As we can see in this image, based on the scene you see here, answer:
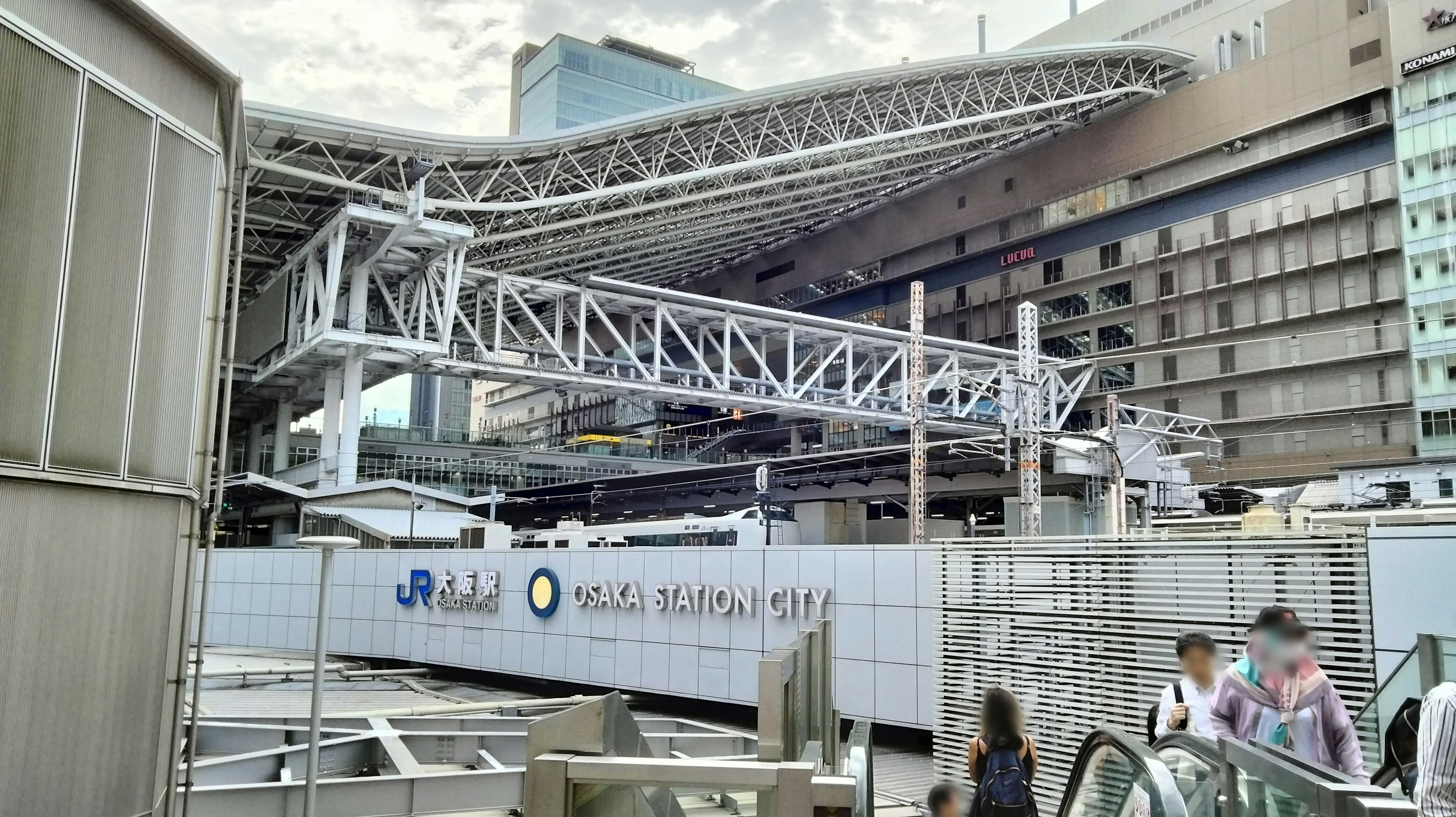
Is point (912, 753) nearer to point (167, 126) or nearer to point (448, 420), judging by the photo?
point (167, 126)

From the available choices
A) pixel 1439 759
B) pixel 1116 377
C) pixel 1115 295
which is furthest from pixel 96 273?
pixel 1116 377

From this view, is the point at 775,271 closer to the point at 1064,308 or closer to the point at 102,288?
the point at 1064,308

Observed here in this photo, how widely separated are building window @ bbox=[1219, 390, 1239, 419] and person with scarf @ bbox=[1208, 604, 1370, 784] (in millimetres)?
53432

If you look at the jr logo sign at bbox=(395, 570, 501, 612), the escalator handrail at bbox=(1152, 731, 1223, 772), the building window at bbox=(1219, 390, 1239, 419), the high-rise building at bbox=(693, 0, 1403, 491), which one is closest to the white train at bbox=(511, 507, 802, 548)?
the jr logo sign at bbox=(395, 570, 501, 612)

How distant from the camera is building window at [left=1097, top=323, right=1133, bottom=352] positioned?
59.2 meters

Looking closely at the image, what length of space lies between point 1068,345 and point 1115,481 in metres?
33.7

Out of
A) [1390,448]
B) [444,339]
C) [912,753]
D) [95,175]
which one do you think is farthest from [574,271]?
[95,175]

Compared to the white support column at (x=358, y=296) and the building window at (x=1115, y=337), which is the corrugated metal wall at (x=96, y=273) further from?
the building window at (x=1115, y=337)

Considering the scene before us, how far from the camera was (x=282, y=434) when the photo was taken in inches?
2199

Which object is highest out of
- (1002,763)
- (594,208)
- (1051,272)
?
(1051,272)

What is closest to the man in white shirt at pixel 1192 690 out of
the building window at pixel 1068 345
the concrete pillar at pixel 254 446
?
the building window at pixel 1068 345

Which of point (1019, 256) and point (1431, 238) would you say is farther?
point (1019, 256)

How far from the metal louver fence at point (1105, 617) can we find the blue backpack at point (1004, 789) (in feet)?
14.5

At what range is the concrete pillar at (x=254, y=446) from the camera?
2532 inches
